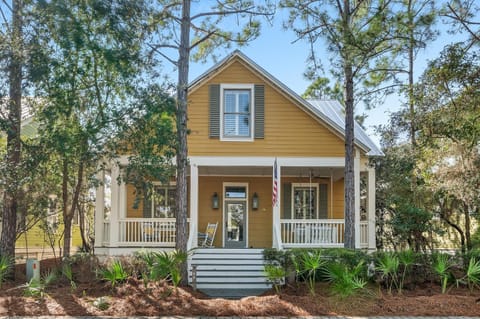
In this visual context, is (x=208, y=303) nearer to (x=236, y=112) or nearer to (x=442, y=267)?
(x=442, y=267)

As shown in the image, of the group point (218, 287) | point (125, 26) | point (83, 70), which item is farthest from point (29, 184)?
point (218, 287)

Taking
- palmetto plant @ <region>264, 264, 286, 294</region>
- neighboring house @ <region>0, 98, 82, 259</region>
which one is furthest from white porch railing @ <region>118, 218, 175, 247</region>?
palmetto plant @ <region>264, 264, 286, 294</region>

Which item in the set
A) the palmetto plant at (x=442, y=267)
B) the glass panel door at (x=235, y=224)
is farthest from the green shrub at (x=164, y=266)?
the glass panel door at (x=235, y=224)

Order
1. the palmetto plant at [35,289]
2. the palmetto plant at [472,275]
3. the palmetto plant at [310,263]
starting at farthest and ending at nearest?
the palmetto plant at [472,275]
the palmetto plant at [310,263]
the palmetto plant at [35,289]

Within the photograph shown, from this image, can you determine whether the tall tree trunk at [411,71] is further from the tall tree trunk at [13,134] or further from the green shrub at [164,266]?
the tall tree trunk at [13,134]

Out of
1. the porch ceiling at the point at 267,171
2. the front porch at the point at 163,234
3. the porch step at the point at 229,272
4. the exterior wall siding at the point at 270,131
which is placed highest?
the exterior wall siding at the point at 270,131

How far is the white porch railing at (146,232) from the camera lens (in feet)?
45.3

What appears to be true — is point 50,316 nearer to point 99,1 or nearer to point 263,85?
point 99,1

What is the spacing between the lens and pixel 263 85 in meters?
14.6

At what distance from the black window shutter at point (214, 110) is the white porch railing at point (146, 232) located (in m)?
3.10

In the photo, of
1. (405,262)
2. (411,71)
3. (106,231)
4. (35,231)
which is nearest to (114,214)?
(106,231)

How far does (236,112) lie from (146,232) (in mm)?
4902

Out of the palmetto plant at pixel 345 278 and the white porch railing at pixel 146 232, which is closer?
the palmetto plant at pixel 345 278

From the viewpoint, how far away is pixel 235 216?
1669cm
